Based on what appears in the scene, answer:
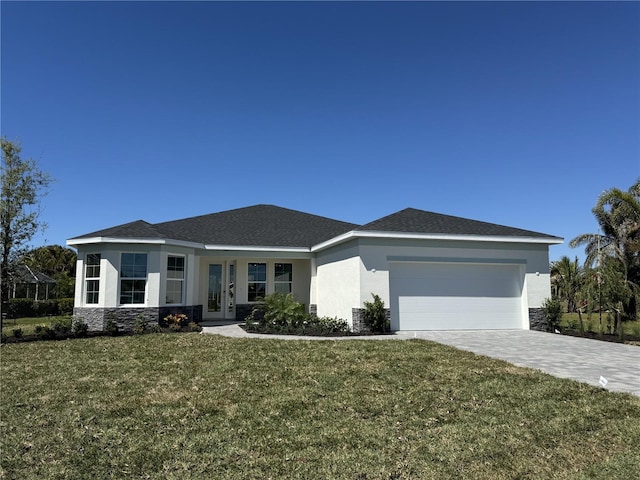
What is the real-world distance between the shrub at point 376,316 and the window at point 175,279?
7332mm

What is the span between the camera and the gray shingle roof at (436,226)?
1356 centimetres

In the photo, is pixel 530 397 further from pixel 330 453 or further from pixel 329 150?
pixel 329 150

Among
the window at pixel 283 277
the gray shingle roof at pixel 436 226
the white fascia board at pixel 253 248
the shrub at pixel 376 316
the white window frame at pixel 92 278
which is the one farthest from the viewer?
the window at pixel 283 277

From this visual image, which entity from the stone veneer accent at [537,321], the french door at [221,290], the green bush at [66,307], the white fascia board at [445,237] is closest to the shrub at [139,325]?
the french door at [221,290]

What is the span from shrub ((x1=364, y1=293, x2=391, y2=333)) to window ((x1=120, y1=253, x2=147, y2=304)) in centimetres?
→ 802

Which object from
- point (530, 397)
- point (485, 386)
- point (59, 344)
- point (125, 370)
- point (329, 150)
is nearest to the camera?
point (530, 397)

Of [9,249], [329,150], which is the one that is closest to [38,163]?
[9,249]

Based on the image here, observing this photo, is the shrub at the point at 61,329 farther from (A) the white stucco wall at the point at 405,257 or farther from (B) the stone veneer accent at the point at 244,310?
(A) the white stucco wall at the point at 405,257

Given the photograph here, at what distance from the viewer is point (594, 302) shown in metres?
12.7

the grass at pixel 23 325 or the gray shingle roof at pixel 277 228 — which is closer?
the gray shingle roof at pixel 277 228

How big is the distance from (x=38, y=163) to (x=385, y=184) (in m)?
14.3

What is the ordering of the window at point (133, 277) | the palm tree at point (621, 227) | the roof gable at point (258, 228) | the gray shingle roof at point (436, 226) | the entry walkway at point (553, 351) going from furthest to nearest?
the palm tree at point (621, 227) → the roof gable at point (258, 228) → the window at point (133, 277) → the gray shingle roof at point (436, 226) → the entry walkway at point (553, 351)

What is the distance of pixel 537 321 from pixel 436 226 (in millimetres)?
4762

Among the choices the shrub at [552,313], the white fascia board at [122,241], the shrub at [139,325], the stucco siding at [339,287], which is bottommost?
the shrub at [139,325]
